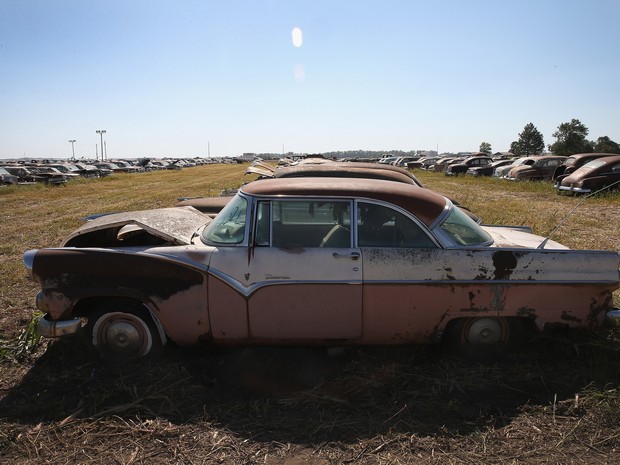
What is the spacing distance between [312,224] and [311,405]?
1335mm

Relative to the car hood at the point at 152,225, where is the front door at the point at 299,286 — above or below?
below

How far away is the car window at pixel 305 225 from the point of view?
3.41 meters

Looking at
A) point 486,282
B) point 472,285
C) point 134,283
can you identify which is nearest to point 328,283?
point 472,285

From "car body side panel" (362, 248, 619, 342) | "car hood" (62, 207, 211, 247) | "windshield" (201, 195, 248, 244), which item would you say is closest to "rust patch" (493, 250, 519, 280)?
"car body side panel" (362, 248, 619, 342)

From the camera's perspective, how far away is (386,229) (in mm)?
3416

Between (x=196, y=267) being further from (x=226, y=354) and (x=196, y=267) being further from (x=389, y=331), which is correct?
(x=389, y=331)

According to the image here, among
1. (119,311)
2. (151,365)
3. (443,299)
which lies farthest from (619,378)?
(119,311)

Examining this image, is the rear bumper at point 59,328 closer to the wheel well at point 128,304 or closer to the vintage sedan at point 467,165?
the wheel well at point 128,304

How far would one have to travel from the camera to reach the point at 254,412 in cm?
294

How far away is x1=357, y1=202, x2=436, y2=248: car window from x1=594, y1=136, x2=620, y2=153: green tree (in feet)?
219

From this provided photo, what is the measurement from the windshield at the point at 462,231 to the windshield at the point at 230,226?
1540 millimetres

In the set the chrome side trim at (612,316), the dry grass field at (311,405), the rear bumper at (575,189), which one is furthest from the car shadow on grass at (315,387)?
the rear bumper at (575,189)

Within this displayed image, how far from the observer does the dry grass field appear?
8.49 feet

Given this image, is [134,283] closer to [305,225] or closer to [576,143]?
[305,225]
